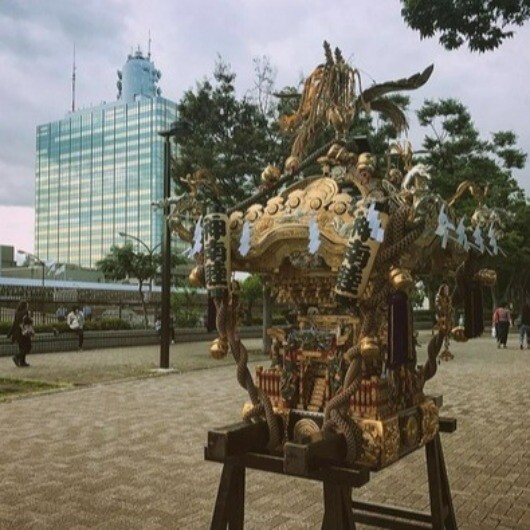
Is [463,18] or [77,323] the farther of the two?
[77,323]

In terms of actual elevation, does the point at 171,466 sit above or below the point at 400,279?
below

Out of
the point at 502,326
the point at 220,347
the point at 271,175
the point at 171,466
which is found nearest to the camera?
the point at 220,347

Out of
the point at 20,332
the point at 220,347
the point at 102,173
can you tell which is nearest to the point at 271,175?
the point at 220,347

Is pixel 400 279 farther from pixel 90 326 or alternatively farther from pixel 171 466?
pixel 90 326

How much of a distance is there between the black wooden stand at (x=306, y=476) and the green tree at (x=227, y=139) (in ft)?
51.2

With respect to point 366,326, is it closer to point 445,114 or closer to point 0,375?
point 0,375

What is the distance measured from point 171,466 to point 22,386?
7.58 meters

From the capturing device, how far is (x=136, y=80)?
102m

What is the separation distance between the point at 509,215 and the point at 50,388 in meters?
10.8

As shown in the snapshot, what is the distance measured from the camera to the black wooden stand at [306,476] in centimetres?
377

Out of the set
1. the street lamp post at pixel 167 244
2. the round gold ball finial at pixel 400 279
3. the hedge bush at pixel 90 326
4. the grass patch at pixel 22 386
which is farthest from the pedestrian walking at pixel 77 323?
the round gold ball finial at pixel 400 279

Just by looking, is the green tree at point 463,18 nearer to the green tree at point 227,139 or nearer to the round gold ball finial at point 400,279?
the round gold ball finial at point 400,279

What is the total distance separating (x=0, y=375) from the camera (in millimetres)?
15398

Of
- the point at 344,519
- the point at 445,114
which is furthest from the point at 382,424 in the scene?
the point at 445,114
